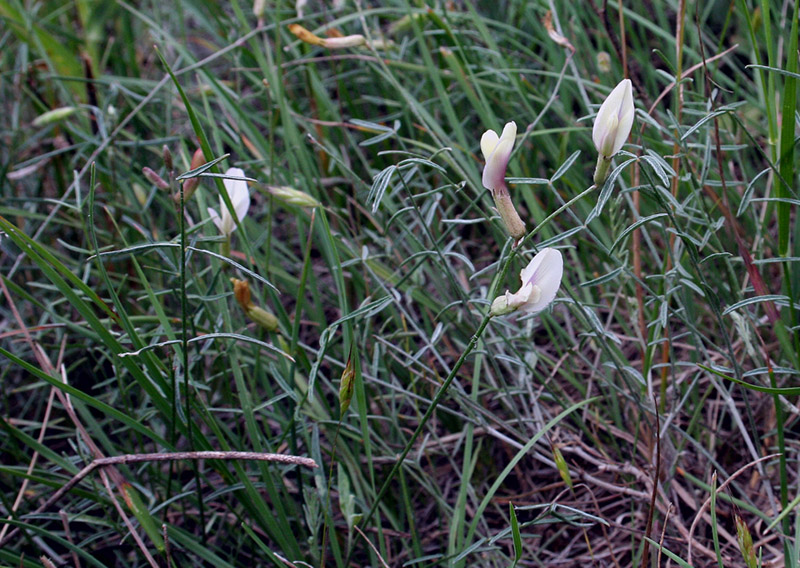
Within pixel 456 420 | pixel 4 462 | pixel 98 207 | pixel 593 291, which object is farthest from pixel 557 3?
pixel 4 462

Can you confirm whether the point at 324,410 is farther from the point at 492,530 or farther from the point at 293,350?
the point at 492,530

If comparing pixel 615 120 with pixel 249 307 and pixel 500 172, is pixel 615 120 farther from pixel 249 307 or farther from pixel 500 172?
pixel 249 307

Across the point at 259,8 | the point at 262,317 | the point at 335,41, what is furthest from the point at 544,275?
the point at 259,8

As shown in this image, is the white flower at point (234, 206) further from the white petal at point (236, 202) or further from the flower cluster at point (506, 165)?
the flower cluster at point (506, 165)

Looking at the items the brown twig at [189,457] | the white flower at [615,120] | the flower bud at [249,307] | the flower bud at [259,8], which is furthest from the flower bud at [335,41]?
the brown twig at [189,457]

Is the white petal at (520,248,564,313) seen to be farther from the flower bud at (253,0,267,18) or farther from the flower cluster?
the flower bud at (253,0,267,18)

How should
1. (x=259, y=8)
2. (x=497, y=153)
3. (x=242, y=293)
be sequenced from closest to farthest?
(x=497, y=153), (x=242, y=293), (x=259, y=8)
